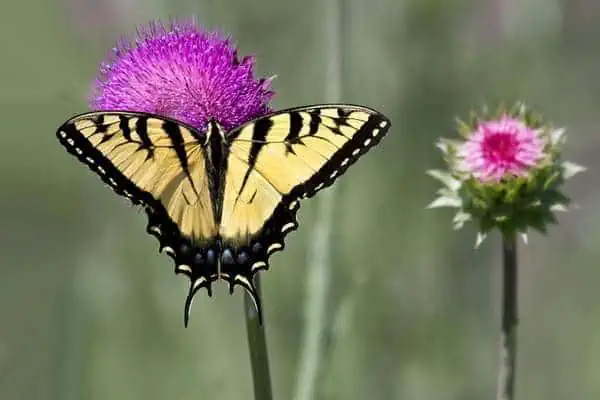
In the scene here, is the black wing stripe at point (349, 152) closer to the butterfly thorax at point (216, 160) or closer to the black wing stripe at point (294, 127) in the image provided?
the black wing stripe at point (294, 127)

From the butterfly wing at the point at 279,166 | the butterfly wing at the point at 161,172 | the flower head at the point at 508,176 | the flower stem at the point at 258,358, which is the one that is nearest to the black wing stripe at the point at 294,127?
the butterfly wing at the point at 279,166

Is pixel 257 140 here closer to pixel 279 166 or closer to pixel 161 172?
pixel 279 166

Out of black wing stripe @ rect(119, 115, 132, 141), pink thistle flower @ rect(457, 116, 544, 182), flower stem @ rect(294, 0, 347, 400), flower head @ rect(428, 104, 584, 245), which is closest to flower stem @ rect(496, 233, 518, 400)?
flower head @ rect(428, 104, 584, 245)

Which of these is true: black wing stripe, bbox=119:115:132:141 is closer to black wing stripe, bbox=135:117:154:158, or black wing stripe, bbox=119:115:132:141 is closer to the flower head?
black wing stripe, bbox=135:117:154:158

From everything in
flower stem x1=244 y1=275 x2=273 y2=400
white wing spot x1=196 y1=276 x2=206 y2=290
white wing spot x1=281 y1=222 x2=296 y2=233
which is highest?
white wing spot x1=281 y1=222 x2=296 y2=233

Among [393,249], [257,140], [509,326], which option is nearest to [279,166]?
[257,140]

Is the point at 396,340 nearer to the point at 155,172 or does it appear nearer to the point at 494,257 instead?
the point at 494,257
